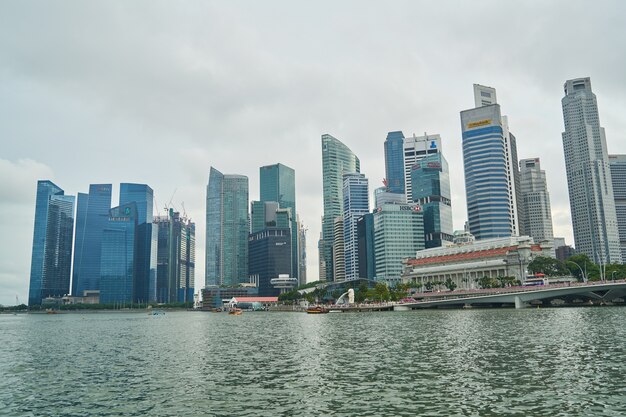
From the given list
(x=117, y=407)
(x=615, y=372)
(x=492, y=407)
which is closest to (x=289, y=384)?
(x=117, y=407)

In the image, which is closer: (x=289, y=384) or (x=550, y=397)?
(x=550, y=397)

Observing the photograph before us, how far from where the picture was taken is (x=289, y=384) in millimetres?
50031

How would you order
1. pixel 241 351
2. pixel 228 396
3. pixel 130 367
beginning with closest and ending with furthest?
pixel 228 396 → pixel 130 367 → pixel 241 351

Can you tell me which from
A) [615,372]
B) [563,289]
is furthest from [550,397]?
[563,289]

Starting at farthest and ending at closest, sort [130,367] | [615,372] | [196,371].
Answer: [130,367]
[196,371]
[615,372]

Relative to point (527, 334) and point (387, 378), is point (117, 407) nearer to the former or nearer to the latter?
point (387, 378)

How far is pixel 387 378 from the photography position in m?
50.7

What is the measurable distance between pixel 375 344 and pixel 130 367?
1432 inches

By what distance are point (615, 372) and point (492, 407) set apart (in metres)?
19.4

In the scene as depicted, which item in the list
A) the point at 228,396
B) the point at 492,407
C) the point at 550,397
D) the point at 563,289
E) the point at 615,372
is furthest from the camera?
the point at 563,289

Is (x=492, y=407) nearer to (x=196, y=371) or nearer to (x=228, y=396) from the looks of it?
(x=228, y=396)

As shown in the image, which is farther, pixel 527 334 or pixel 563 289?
pixel 563 289

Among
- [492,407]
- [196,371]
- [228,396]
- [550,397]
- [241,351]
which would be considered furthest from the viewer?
[241,351]

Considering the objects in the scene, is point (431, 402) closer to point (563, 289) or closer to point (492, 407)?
point (492, 407)
